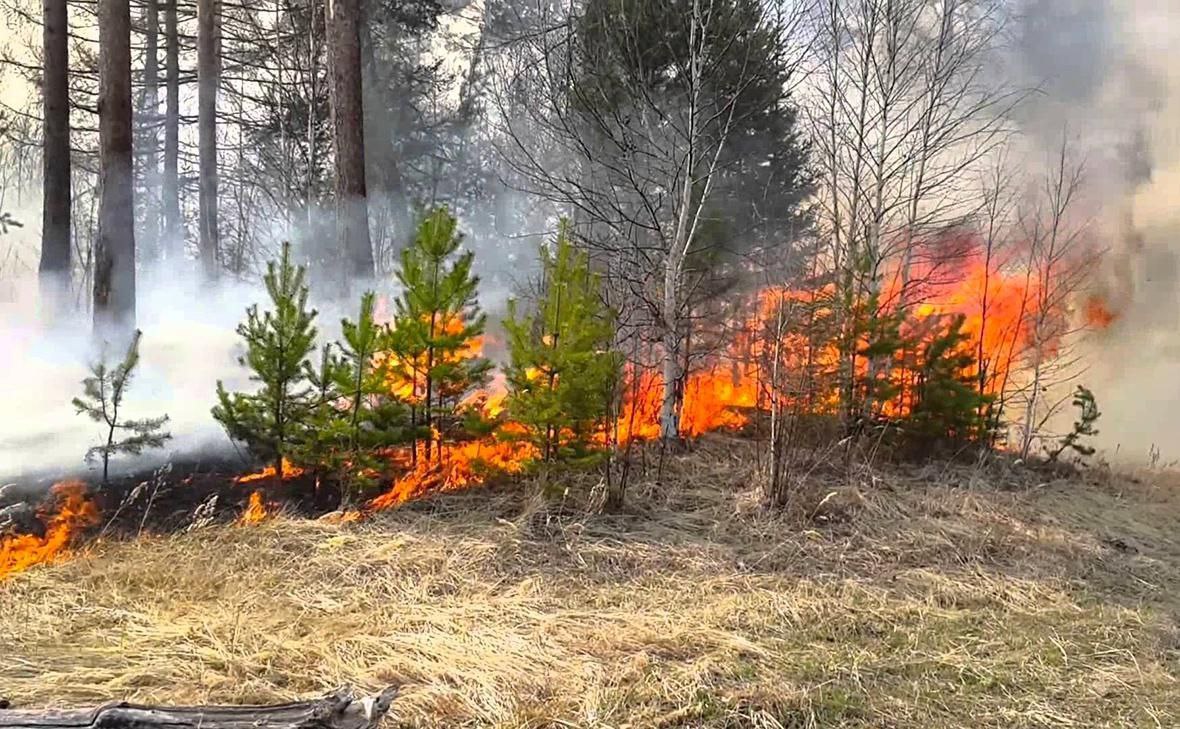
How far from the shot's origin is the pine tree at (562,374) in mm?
6195

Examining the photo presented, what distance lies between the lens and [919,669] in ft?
13.0

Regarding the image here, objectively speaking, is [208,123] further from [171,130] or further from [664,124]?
[664,124]

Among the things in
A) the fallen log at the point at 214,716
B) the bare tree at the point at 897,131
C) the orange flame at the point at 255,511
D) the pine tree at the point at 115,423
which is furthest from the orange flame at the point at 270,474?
the bare tree at the point at 897,131

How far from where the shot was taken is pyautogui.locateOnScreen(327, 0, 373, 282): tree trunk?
8.75m

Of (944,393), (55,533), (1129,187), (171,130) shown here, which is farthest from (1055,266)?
(171,130)

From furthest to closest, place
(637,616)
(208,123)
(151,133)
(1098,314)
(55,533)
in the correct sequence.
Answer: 1. (151,133)
2. (208,123)
3. (1098,314)
4. (55,533)
5. (637,616)

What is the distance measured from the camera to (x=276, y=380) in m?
6.11

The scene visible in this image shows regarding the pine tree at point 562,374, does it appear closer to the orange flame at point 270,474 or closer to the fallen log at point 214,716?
the orange flame at point 270,474

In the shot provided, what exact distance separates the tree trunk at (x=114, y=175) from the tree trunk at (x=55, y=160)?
4.37ft

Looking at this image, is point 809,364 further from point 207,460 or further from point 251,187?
point 251,187

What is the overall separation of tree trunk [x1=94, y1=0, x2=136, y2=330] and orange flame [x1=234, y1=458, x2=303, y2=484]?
3273mm

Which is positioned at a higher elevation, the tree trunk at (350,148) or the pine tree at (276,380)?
the tree trunk at (350,148)

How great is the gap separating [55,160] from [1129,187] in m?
13.3

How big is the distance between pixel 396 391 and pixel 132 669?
3210 millimetres
